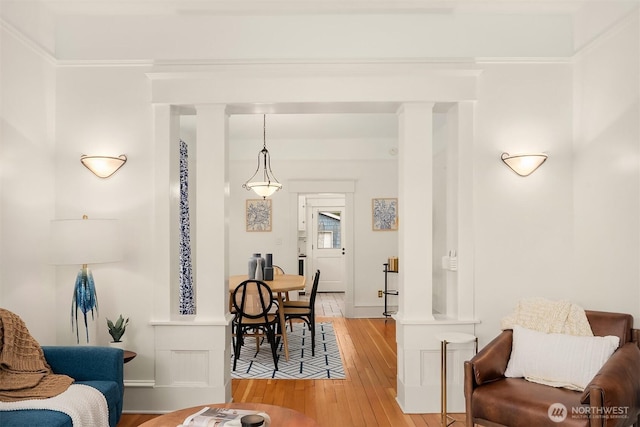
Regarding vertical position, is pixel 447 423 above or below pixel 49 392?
below

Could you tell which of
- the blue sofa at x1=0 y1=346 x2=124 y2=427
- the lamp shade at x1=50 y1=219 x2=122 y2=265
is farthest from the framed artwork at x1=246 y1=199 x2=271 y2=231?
the blue sofa at x1=0 y1=346 x2=124 y2=427

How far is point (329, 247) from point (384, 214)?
3.18 m

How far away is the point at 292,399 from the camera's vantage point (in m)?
3.52

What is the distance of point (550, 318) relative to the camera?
2.78 m

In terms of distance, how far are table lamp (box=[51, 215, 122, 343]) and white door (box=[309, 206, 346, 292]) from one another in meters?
6.93

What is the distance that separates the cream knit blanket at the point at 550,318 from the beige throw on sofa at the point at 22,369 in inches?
108

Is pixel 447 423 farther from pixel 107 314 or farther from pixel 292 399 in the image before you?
pixel 107 314

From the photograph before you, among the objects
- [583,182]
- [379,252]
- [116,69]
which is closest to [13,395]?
[116,69]

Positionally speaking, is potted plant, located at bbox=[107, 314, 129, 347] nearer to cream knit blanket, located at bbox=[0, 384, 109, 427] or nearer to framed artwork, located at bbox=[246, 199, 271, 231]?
cream knit blanket, located at bbox=[0, 384, 109, 427]

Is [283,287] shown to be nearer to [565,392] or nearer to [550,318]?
[550,318]

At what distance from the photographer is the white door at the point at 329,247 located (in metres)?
9.83

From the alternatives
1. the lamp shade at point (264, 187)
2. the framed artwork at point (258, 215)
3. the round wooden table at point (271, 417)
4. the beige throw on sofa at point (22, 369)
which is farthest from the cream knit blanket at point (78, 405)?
the framed artwork at point (258, 215)

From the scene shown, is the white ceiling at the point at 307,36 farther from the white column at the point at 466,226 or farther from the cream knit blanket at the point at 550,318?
the cream knit blanket at the point at 550,318

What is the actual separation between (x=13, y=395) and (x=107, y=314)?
40.9 inches
